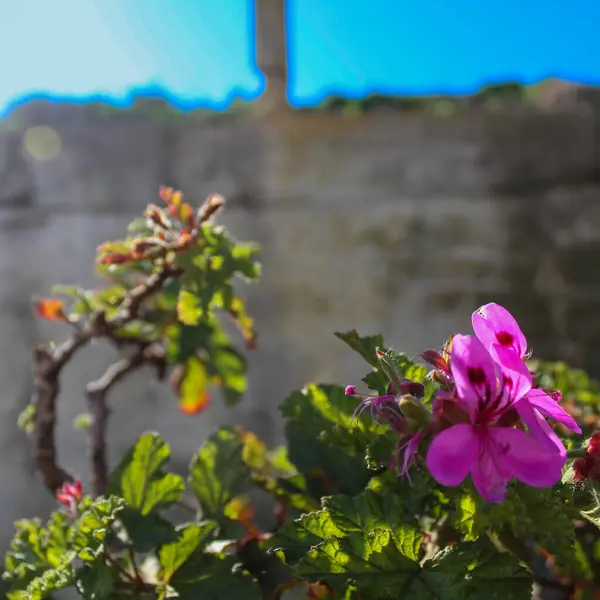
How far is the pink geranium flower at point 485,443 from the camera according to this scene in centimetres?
41

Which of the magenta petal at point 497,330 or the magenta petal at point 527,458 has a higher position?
the magenta petal at point 497,330

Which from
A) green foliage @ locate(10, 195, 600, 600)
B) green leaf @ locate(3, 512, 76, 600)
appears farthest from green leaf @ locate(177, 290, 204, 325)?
green leaf @ locate(3, 512, 76, 600)

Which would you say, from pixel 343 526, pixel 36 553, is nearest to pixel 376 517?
pixel 343 526

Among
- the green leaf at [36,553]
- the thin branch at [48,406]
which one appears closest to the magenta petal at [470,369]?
the green leaf at [36,553]

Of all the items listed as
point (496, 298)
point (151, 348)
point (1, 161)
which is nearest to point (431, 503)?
point (151, 348)

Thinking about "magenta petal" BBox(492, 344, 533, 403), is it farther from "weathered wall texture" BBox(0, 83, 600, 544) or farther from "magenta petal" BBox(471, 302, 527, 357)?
"weathered wall texture" BBox(0, 83, 600, 544)

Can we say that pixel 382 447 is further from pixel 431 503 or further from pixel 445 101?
pixel 445 101

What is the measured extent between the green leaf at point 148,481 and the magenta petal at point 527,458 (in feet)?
1.28

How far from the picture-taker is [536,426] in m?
0.44

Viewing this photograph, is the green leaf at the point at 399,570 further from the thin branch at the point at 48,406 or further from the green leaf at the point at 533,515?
the thin branch at the point at 48,406

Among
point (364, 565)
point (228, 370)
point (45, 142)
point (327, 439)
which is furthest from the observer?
point (45, 142)

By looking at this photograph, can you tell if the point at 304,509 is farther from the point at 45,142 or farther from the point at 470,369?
the point at 45,142

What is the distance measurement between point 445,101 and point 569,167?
1.22 feet

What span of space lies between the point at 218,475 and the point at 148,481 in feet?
0.30
